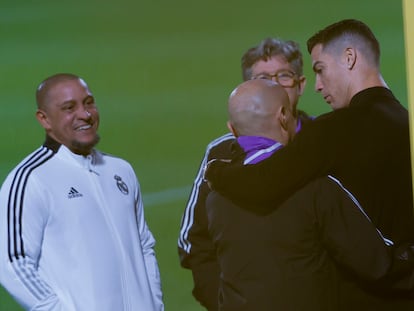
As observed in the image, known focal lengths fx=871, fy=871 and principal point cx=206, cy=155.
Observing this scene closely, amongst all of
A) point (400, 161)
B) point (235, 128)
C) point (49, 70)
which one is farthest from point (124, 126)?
point (400, 161)

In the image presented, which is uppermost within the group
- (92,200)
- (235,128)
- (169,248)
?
(235,128)

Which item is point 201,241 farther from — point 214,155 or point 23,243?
point 23,243

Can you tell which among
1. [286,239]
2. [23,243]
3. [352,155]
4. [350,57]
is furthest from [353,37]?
[23,243]

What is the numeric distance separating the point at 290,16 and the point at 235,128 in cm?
84

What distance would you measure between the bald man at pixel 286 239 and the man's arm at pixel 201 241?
47cm

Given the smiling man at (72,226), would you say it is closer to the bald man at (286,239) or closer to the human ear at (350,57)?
the bald man at (286,239)

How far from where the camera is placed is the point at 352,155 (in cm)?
255

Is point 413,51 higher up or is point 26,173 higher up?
point 413,51

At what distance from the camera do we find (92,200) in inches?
114

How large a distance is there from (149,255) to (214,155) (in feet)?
1.44

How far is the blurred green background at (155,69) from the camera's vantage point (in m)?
3.21

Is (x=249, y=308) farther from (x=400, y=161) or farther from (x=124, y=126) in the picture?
(x=124, y=126)

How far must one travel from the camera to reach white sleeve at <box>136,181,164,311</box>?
297cm

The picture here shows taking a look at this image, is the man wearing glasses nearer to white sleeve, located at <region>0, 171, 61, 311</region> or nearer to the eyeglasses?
the eyeglasses
